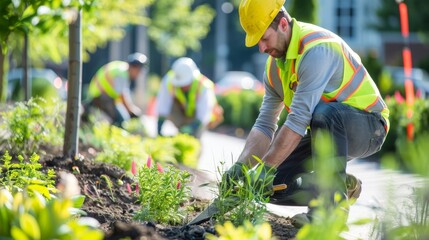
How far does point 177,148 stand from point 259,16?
180 inches

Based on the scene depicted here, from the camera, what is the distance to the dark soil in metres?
3.73

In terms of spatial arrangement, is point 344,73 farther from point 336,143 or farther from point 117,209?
point 117,209

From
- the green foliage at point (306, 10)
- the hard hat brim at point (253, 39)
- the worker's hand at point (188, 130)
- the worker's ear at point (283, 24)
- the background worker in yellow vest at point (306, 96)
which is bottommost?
the worker's hand at point (188, 130)

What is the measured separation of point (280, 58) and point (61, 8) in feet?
6.45

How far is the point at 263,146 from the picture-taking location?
18.0ft

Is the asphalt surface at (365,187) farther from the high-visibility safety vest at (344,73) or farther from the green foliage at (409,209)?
the high-visibility safety vest at (344,73)

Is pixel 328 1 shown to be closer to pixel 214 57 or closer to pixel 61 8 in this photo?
pixel 214 57

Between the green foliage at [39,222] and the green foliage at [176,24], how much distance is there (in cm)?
2794

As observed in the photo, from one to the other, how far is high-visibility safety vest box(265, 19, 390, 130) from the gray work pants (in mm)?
69

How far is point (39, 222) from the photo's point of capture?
305cm

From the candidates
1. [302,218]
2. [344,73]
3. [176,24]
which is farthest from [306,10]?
[176,24]

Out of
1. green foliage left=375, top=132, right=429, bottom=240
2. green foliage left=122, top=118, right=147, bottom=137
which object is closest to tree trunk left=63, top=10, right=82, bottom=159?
green foliage left=375, top=132, right=429, bottom=240

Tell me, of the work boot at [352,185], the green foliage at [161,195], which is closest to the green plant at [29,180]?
→ the green foliage at [161,195]

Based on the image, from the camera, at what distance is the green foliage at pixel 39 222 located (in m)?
2.86
